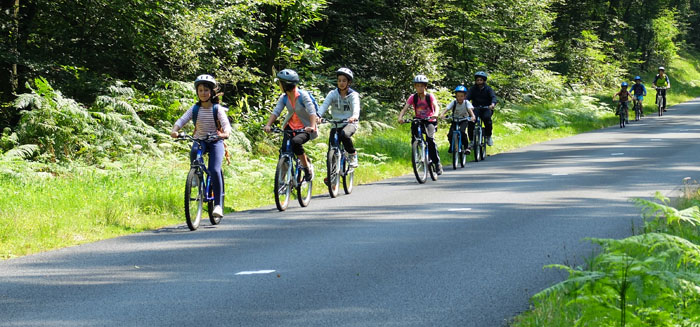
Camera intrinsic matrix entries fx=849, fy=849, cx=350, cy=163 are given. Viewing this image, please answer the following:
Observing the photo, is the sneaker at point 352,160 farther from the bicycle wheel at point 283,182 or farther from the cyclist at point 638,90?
the cyclist at point 638,90

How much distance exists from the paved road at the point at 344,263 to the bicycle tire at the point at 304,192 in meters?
0.19

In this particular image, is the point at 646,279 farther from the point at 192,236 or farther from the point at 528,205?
the point at 528,205

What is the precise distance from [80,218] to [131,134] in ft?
20.1

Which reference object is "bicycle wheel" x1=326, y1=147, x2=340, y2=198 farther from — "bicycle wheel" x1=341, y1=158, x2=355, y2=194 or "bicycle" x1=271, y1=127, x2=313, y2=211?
"bicycle" x1=271, y1=127, x2=313, y2=211

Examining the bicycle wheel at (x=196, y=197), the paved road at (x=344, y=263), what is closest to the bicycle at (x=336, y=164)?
the paved road at (x=344, y=263)

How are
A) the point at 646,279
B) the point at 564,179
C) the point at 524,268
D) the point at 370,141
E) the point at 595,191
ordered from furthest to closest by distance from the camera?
1. the point at 370,141
2. the point at 564,179
3. the point at 595,191
4. the point at 524,268
5. the point at 646,279

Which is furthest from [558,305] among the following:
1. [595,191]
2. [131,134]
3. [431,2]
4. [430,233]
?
[431,2]

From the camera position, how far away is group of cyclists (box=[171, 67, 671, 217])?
35.1 ft

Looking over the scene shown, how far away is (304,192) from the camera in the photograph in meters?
12.9

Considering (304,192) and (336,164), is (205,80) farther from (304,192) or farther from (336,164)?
(336,164)

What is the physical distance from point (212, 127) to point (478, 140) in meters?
10.9

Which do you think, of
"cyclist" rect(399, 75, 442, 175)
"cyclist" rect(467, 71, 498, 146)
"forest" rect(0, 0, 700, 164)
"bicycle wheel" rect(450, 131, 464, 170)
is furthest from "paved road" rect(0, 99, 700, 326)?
"cyclist" rect(467, 71, 498, 146)

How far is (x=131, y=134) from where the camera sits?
53.3 ft

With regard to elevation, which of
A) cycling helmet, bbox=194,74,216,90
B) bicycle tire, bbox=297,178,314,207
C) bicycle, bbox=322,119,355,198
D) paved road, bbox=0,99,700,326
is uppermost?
cycling helmet, bbox=194,74,216,90
